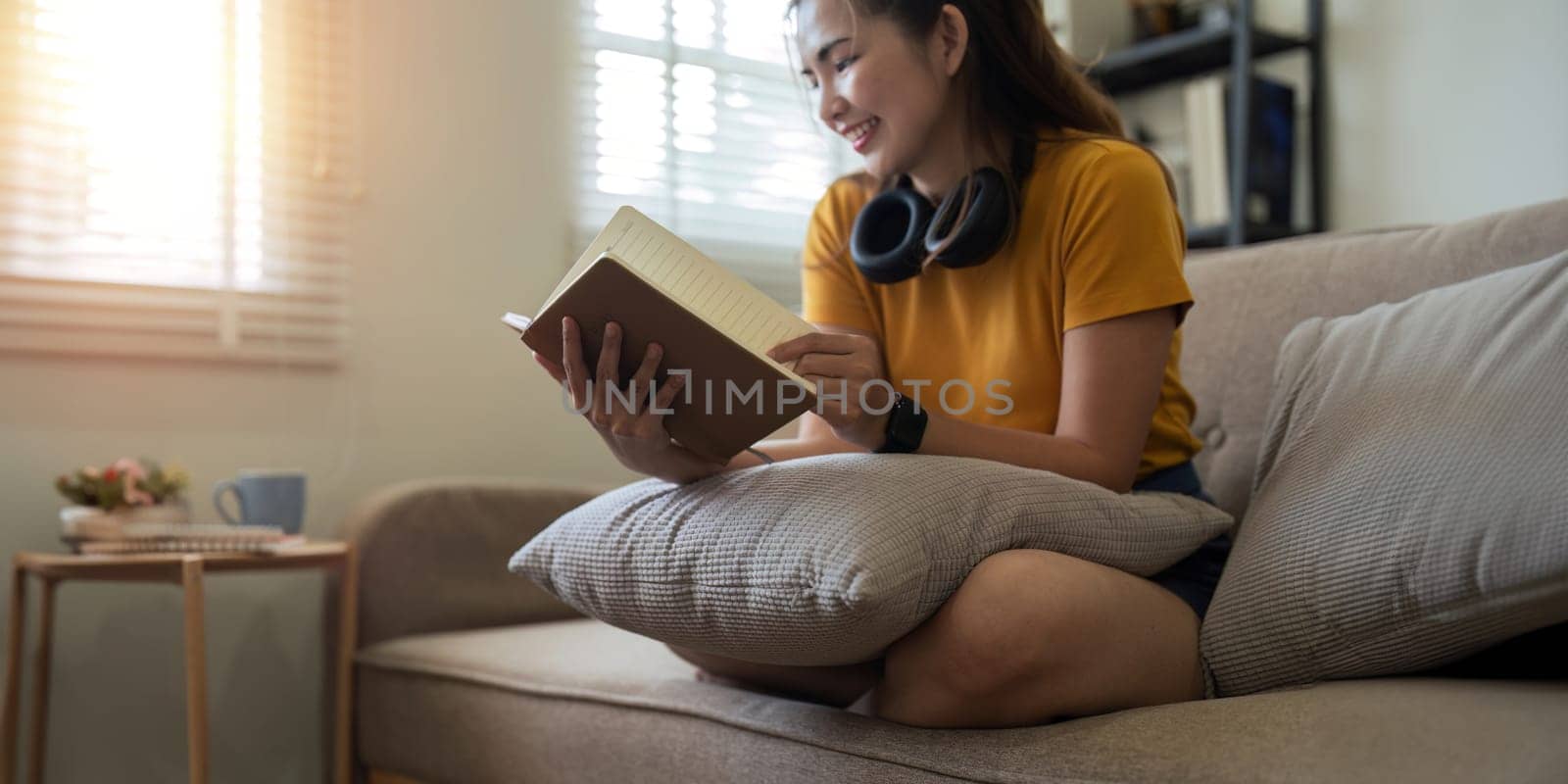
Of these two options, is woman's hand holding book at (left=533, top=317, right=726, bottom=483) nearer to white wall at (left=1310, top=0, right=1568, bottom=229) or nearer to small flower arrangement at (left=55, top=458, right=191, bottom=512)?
small flower arrangement at (left=55, top=458, right=191, bottom=512)

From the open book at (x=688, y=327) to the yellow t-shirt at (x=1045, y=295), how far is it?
0.27 metres

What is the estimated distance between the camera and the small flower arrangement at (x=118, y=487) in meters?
Answer: 1.61

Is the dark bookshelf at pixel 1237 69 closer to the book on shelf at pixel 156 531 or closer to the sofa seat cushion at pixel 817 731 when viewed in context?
the sofa seat cushion at pixel 817 731

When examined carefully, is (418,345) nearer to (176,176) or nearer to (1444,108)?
(176,176)

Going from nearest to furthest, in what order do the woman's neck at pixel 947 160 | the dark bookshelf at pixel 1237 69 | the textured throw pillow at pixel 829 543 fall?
the textured throw pillow at pixel 829 543 < the woman's neck at pixel 947 160 < the dark bookshelf at pixel 1237 69

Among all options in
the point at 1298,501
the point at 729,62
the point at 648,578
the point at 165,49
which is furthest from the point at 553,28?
the point at 1298,501

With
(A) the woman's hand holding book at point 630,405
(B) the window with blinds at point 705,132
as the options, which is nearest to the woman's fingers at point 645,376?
(A) the woman's hand holding book at point 630,405

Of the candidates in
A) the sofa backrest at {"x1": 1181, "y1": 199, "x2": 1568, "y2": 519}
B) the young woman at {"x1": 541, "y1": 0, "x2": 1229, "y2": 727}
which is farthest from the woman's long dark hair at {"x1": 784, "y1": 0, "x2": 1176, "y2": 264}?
the sofa backrest at {"x1": 1181, "y1": 199, "x2": 1568, "y2": 519}

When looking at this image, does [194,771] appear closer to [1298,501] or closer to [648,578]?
[648,578]

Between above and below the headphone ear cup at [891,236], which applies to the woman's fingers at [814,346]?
below

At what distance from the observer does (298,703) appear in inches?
77.3

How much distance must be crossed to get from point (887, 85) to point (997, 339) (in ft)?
0.91

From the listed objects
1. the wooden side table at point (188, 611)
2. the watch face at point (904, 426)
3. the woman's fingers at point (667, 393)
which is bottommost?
the wooden side table at point (188, 611)

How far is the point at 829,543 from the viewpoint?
85 centimetres
